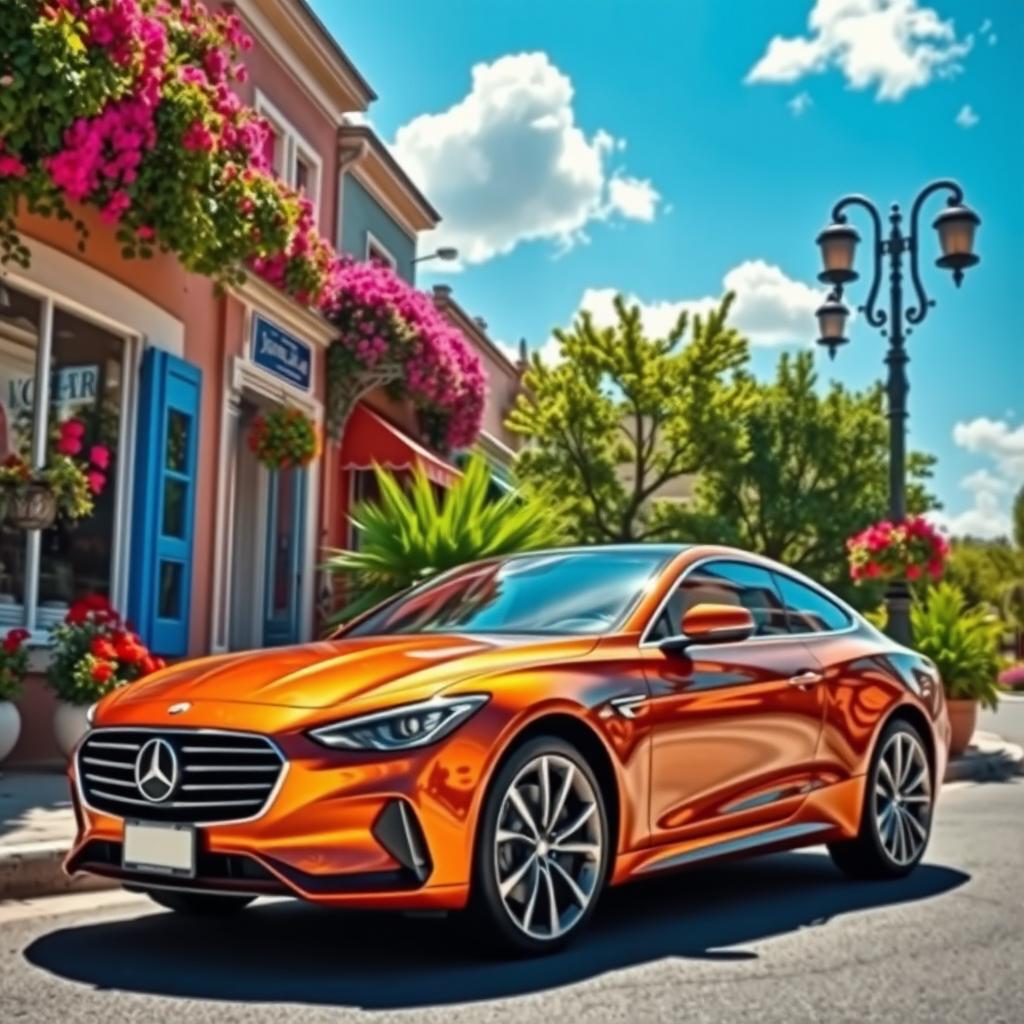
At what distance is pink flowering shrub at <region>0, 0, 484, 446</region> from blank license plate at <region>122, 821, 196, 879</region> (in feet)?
15.4

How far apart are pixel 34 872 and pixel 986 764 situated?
32.3ft

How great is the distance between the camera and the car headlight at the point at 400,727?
4.69m

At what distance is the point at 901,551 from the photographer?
15492 millimetres

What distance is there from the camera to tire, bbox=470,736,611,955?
481 cm

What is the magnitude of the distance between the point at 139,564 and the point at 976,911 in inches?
290

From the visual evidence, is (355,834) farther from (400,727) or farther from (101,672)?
(101,672)

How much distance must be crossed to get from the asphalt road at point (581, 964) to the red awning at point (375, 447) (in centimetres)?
1056

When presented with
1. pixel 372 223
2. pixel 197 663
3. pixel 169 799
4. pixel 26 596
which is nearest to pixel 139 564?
pixel 26 596

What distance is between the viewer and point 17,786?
8.77 meters

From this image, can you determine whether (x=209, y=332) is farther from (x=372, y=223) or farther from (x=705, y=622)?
(x=705, y=622)

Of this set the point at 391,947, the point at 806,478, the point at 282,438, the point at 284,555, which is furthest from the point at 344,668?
the point at 806,478

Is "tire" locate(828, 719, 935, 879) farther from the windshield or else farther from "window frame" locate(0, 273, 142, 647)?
"window frame" locate(0, 273, 142, 647)

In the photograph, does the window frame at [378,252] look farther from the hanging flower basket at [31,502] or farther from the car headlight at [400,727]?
the car headlight at [400,727]

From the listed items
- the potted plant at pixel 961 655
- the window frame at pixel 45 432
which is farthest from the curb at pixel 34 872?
the potted plant at pixel 961 655
